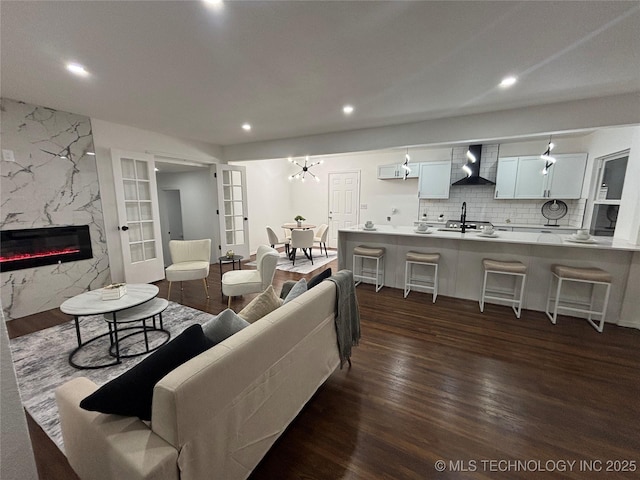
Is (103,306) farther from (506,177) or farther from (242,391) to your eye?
(506,177)

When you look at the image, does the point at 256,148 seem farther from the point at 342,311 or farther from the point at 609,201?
the point at 609,201

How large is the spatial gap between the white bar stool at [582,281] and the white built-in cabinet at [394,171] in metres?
3.45

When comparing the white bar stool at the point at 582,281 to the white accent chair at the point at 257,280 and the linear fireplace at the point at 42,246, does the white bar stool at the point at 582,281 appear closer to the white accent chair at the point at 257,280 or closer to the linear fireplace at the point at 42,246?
the white accent chair at the point at 257,280

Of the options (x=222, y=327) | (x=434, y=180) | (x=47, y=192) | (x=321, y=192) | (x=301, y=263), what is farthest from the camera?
(x=321, y=192)

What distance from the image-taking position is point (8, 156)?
3131 mm

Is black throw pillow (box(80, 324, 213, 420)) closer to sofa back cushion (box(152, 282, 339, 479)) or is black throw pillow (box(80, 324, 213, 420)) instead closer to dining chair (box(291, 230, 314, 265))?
sofa back cushion (box(152, 282, 339, 479))

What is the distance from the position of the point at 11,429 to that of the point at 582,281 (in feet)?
15.3

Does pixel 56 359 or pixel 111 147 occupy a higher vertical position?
pixel 111 147

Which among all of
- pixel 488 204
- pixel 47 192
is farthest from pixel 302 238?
pixel 488 204

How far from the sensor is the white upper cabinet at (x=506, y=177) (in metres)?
5.14

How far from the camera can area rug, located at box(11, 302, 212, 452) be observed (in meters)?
1.91

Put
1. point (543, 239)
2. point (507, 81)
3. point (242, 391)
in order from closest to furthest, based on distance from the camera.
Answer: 1. point (242, 391)
2. point (507, 81)
3. point (543, 239)

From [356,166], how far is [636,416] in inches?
248

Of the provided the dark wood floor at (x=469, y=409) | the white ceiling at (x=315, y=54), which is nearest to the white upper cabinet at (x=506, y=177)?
the white ceiling at (x=315, y=54)
